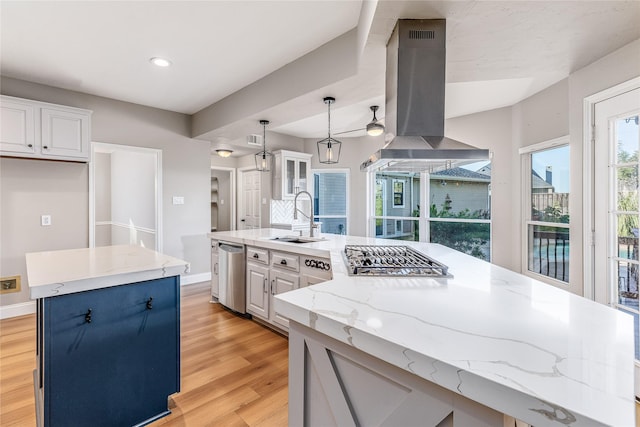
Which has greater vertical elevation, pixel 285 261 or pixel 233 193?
pixel 233 193

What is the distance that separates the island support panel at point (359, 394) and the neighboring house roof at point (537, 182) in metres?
3.73

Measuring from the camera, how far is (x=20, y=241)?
3.30 meters

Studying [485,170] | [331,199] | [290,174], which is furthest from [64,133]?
[485,170]

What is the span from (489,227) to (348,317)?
4203 mm

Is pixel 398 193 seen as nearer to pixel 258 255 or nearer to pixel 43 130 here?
pixel 258 255

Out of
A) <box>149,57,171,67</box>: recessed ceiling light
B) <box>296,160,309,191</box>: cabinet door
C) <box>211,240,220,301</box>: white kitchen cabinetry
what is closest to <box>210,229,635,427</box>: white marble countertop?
<box>211,240,220,301</box>: white kitchen cabinetry

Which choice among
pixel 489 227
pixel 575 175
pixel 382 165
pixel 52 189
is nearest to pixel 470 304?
pixel 382 165

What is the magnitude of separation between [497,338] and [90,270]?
1.87 m

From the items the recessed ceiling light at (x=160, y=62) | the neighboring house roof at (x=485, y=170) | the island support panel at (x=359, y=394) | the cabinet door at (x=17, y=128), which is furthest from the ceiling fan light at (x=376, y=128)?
the cabinet door at (x=17, y=128)

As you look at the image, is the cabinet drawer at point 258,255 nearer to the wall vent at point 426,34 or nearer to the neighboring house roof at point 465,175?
the wall vent at point 426,34

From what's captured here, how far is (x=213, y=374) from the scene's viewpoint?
7.05 ft

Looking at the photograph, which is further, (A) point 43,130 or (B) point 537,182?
(B) point 537,182

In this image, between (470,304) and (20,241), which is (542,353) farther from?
(20,241)

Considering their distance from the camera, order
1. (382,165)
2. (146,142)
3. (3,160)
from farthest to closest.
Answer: (146,142) < (3,160) < (382,165)
